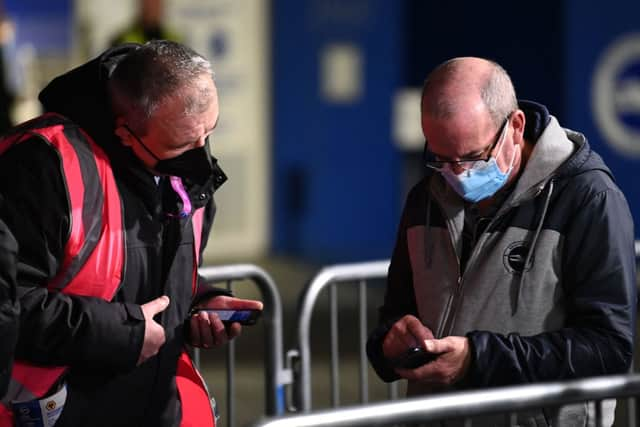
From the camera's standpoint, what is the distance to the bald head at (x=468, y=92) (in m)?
3.50

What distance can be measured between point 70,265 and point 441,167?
923 millimetres

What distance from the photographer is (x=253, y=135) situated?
43.1ft

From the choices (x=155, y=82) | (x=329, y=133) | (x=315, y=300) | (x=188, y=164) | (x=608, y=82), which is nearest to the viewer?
(x=155, y=82)

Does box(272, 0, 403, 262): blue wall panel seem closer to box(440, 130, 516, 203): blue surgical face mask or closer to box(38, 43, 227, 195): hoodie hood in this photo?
box(38, 43, 227, 195): hoodie hood

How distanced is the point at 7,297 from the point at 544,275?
125cm

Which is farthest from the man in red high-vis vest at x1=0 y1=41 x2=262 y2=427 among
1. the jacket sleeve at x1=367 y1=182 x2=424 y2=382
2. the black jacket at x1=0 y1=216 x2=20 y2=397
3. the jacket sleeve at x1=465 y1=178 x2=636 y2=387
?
the jacket sleeve at x1=465 y1=178 x2=636 y2=387

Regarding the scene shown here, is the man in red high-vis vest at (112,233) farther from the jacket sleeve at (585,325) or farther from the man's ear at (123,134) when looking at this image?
the jacket sleeve at (585,325)

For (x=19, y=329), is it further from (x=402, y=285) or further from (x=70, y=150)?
(x=402, y=285)

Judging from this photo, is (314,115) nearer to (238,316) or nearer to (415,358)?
(238,316)

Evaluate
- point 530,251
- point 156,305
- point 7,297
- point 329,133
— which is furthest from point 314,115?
point 7,297

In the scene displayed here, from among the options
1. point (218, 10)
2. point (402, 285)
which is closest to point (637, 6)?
point (218, 10)

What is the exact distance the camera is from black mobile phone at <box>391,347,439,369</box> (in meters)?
3.53

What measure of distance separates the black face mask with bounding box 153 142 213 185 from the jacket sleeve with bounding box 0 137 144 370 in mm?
306

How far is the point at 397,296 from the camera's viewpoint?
3.88 meters
